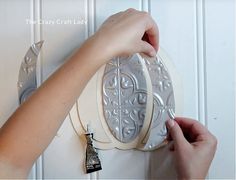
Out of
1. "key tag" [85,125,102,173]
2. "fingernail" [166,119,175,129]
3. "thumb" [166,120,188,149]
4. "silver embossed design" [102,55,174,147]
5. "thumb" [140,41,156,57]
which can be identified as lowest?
"key tag" [85,125,102,173]

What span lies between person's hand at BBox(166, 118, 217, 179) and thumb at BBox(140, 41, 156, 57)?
0.14 metres

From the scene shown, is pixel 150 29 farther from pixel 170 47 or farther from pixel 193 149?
pixel 193 149

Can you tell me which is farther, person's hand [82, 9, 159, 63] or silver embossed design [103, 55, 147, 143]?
silver embossed design [103, 55, 147, 143]

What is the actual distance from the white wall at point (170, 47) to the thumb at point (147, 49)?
0.06m

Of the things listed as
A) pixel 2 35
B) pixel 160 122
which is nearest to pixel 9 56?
pixel 2 35

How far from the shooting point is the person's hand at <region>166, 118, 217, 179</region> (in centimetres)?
48

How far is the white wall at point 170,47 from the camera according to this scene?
0.55 meters

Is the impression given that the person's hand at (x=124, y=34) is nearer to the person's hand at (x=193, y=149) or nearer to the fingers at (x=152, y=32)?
the fingers at (x=152, y=32)

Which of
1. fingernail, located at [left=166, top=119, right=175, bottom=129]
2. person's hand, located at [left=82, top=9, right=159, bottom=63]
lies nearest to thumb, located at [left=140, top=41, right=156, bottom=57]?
person's hand, located at [left=82, top=9, right=159, bottom=63]

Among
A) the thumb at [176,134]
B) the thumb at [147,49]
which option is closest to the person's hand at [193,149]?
the thumb at [176,134]

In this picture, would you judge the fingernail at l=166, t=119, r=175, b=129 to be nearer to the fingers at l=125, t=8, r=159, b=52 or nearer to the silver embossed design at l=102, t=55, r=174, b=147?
the silver embossed design at l=102, t=55, r=174, b=147

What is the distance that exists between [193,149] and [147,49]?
0.20 m

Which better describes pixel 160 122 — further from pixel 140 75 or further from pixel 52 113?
pixel 52 113

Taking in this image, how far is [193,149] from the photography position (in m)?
0.49
